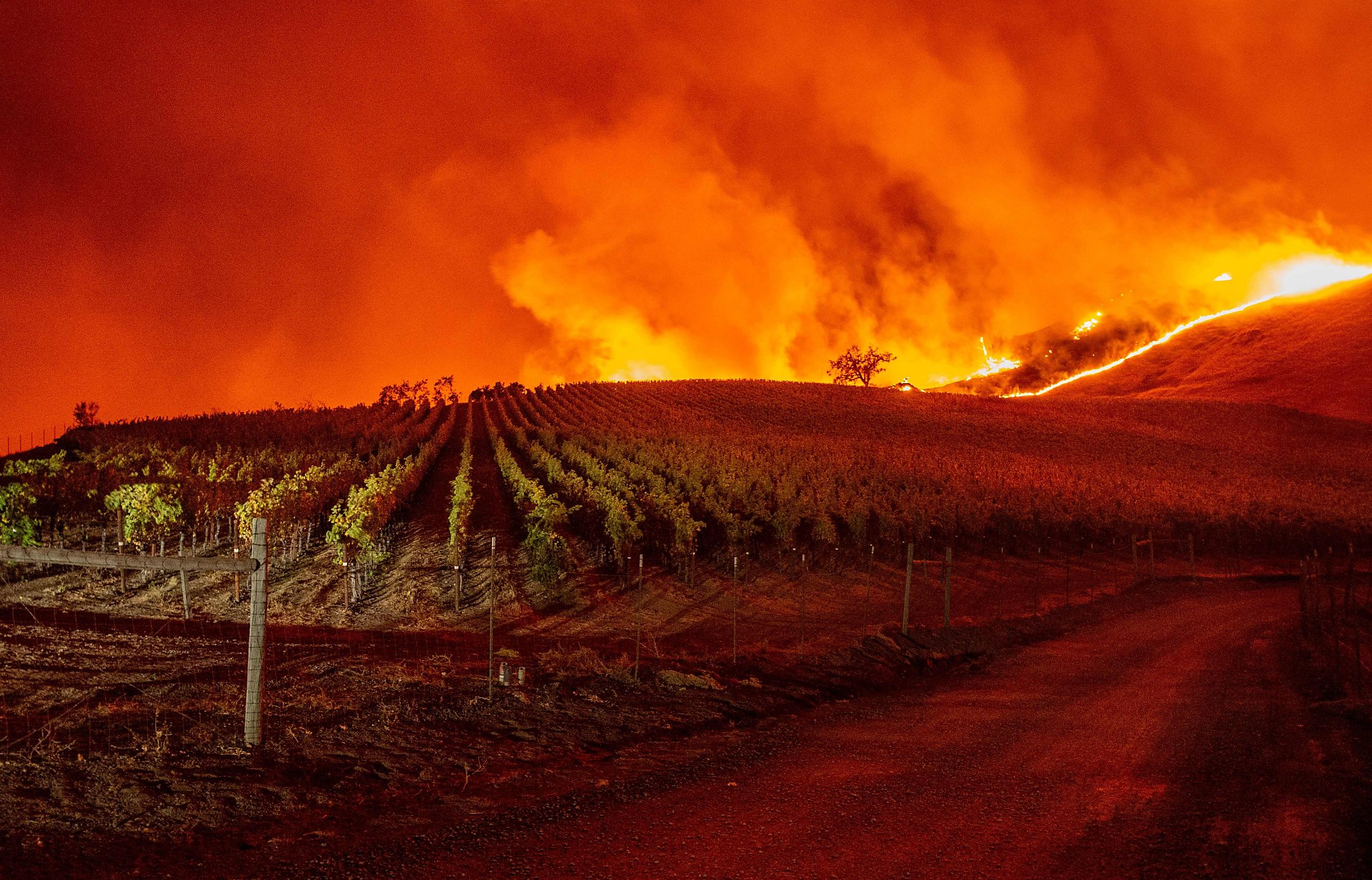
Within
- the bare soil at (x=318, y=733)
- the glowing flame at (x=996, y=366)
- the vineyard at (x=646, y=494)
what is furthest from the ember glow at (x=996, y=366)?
the bare soil at (x=318, y=733)

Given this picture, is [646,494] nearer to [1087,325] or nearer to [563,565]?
[563,565]

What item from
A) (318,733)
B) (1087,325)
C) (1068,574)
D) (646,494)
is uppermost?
(1087,325)

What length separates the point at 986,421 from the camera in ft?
250

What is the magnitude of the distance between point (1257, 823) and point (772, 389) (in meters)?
84.3

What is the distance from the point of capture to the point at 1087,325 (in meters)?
181

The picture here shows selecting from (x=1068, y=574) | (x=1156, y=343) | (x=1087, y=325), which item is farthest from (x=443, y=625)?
(x=1087, y=325)

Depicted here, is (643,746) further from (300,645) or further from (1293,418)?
(1293,418)

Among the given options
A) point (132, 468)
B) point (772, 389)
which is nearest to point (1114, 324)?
point (772, 389)

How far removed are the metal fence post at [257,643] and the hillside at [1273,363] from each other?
315ft

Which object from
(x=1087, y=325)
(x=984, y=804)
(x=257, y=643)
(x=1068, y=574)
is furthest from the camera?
(x=1087, y=325)

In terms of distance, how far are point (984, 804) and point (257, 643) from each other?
6554 millimetres

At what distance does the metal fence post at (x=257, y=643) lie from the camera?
8.65 metres

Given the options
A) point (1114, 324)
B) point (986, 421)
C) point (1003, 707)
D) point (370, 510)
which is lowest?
point (1003, 707)

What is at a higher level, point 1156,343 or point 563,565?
point 1156,343
